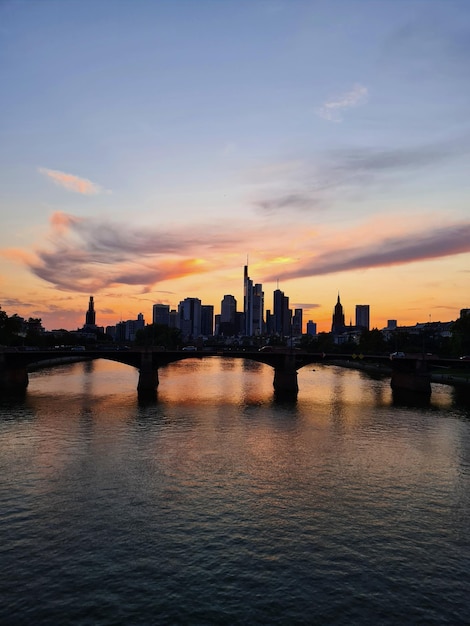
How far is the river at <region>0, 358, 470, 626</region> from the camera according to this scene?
20516mm

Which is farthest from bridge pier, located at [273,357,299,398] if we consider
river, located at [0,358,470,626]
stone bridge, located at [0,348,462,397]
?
river, located at [0,358,470,626]

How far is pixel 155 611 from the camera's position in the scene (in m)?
19.9

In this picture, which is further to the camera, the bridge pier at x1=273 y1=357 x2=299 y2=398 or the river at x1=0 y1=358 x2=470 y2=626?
the bridge pier at x1=273 y1=357 x2=299 y2=398

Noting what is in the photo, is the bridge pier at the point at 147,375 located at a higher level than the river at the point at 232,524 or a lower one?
higher

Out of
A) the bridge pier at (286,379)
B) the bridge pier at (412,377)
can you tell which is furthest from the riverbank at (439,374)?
the bridge pier at (286,379)

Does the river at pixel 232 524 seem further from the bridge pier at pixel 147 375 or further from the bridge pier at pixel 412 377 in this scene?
the bridge pier at pixel 412 377

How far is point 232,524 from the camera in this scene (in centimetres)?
2805

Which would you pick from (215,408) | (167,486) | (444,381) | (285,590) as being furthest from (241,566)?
(444,381)

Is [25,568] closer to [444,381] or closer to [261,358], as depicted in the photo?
[261,358]

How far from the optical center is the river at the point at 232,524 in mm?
20516

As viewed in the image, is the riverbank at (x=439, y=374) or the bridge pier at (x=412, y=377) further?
the riverbank at (x=439, y=374)

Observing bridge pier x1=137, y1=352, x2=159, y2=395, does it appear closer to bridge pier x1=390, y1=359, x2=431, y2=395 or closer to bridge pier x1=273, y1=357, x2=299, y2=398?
bridge pier x1=273, y1=357, x2=299, y2=398

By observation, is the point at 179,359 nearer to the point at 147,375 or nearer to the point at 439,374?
the point at 147,375

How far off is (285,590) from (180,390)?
248 ft
